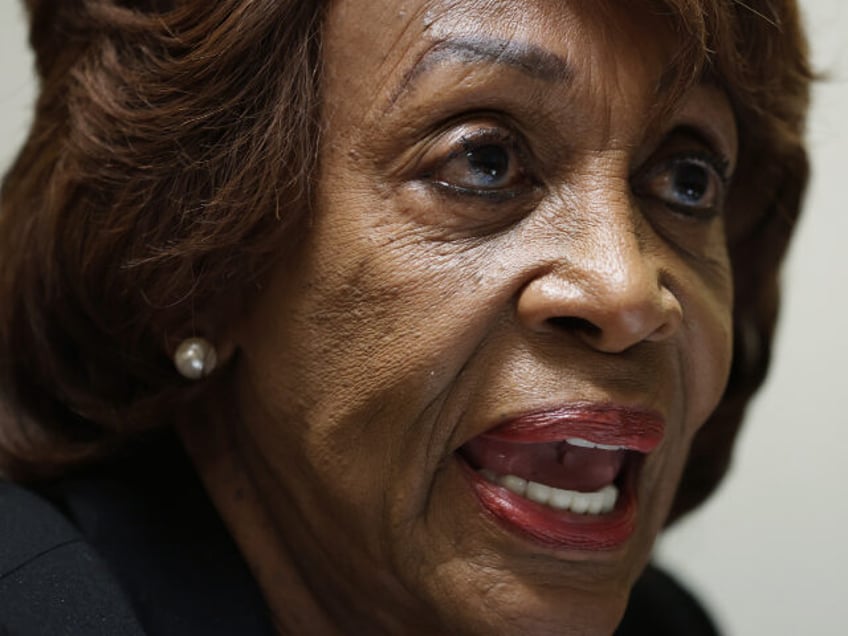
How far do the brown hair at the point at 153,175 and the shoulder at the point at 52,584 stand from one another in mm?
140

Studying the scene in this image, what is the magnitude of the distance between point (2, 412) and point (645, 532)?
704 mm

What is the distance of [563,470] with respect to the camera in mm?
1252

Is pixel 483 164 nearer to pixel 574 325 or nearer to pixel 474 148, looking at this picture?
pixel 474 148

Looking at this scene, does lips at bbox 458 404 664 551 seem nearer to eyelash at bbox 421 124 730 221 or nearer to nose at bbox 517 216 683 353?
nose at bbox 517 216 683 353

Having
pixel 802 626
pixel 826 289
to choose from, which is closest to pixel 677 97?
pixel 826 289

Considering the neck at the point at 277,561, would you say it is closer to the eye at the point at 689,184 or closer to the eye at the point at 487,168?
the eye at the point at 487,168

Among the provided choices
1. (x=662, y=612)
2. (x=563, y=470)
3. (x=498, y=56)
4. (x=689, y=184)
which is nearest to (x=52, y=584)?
(x=563, y=470)

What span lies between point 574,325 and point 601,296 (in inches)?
2.3

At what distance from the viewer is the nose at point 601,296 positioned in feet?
3.68

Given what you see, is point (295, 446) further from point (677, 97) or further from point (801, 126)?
point (801, 126)

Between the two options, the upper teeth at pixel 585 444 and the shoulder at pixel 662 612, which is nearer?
the upper teeth at pixel 585 444

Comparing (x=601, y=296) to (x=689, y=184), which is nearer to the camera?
(x=601, y=296)

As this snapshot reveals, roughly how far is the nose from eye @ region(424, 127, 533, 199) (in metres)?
0.09

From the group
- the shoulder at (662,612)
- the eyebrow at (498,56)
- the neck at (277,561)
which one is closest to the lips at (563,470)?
the neck at (277,561)
